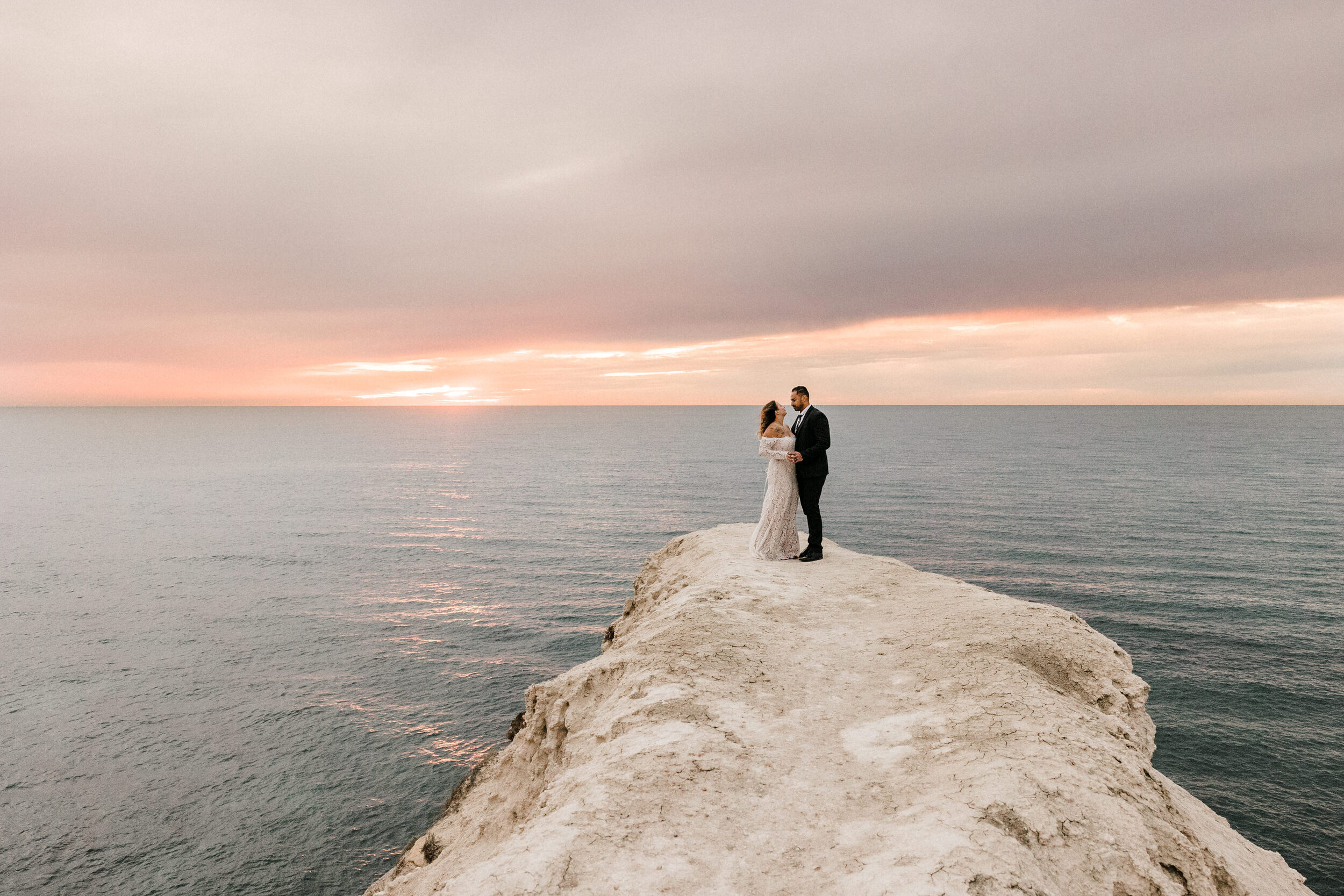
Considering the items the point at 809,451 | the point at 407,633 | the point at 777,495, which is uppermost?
the point at 809,451

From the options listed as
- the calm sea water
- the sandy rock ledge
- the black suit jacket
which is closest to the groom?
the black suit jacket

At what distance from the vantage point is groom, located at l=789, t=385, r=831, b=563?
1694 cm

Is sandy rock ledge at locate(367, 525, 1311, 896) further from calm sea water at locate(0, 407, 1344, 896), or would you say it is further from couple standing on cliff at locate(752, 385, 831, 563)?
calm sea water at locate(0, 407, 1344, 896)

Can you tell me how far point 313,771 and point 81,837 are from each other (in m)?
5.44

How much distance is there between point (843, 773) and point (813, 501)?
10.1 metres

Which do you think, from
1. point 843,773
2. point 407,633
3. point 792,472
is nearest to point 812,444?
point 792,472

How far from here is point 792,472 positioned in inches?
685

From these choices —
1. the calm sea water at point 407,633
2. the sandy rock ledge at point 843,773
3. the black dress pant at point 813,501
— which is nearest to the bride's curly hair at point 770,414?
the black dress pant at point 813,501

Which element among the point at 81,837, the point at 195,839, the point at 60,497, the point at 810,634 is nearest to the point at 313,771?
the point at 195,839

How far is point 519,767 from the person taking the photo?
39.3ft

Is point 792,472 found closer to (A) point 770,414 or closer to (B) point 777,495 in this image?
(B) point 777,495

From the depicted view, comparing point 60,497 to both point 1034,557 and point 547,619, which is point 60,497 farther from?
point 1034,557

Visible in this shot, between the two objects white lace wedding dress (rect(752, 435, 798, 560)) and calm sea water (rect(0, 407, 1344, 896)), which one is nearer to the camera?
white lace wedding dress (rect(752, 435, 798, 560))

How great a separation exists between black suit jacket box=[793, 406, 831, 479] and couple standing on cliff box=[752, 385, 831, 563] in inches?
0.6
